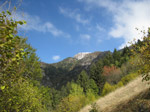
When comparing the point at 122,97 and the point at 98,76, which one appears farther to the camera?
the point at 98,76

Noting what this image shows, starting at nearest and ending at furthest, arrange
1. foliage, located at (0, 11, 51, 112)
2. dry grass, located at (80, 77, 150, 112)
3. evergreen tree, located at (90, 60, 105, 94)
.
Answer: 1. foliage, located at (0, 11, 51, 112)
2. dry grass, located at (80, 77, 150, 112)
3. evergreen tree, located at (90, 60, 105, 94)

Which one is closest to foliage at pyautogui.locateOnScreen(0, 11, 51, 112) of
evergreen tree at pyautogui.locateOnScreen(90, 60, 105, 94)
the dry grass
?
the dry grass

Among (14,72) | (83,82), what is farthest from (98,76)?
(14,72)

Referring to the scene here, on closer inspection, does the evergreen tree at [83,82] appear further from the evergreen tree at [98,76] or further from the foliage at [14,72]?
the foliage at [14,72]

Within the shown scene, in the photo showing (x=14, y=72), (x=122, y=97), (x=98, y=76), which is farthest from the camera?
(x=98, y=76)

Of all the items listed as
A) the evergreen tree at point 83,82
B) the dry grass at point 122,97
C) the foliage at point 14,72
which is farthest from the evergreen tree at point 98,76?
the foliage at point 14,72

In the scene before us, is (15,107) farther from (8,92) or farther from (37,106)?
(37,106)

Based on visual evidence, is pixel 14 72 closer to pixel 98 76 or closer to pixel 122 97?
pixel 122 97

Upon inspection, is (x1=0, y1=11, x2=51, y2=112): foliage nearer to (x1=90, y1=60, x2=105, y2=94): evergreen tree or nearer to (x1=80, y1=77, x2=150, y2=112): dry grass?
(x1=80, y1=77, x2=150, y2=112): dry grass

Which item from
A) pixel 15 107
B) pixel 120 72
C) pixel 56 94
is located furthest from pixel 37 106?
pixel 56 94

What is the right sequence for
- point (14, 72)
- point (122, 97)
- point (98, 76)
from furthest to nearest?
point (98, 76)
point (122, 97)
point (14, 72)

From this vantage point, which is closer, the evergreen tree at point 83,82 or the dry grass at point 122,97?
the dry grass at point 122,97

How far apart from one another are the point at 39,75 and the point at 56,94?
192 ft

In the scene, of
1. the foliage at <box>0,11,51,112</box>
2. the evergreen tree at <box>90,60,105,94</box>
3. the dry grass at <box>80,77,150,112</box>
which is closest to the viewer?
the foliage at <box>0,11,51,112</box>
